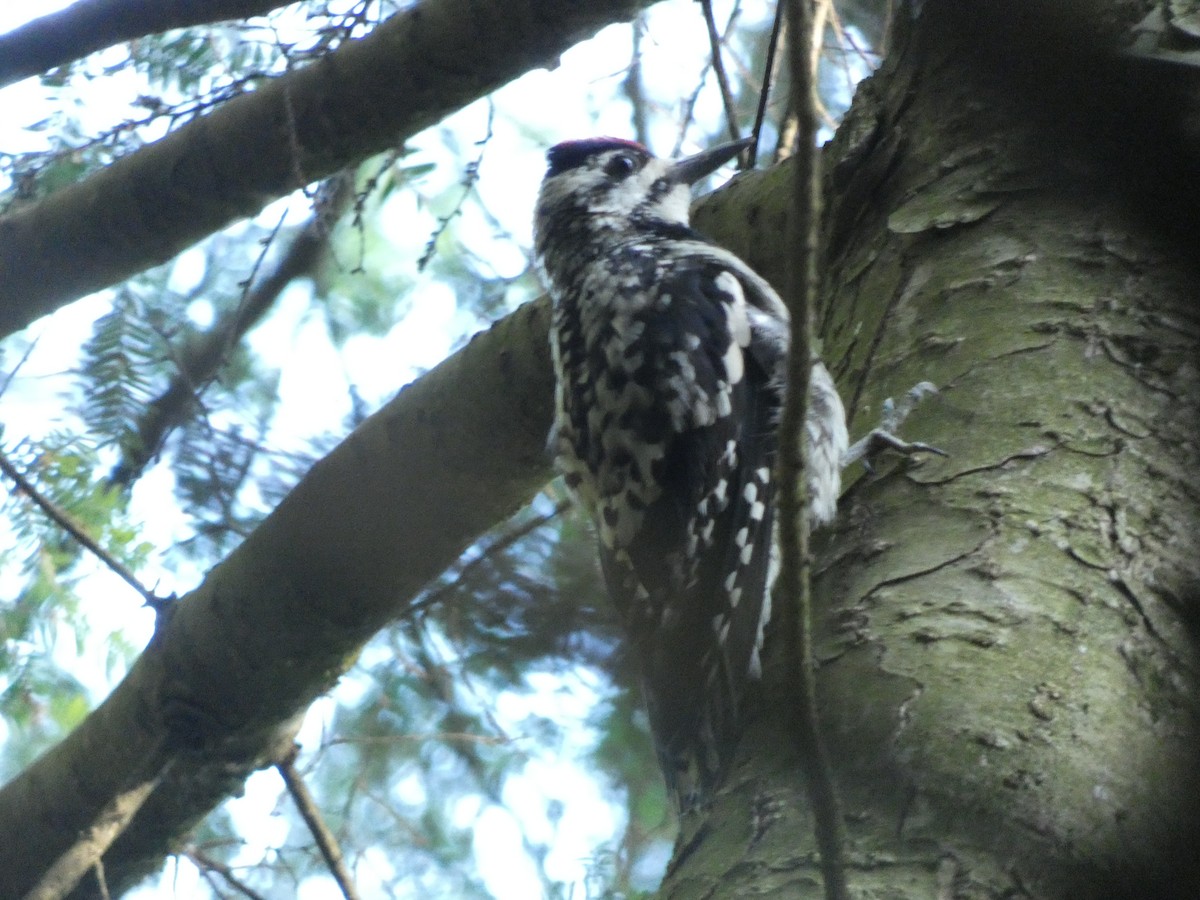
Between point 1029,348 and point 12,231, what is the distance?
2.16 meters

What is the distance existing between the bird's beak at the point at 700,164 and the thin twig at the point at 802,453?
7.06ft

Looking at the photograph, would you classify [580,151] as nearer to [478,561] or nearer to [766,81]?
[766,81]

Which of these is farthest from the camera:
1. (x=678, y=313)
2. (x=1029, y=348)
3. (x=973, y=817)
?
(x=678, y=313)

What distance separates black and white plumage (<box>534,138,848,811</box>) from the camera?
7.47 feet

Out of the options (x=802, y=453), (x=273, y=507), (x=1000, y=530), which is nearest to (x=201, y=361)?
(x=273, y=507)

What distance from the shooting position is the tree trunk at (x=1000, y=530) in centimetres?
139

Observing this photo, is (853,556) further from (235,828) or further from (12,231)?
(235,828)

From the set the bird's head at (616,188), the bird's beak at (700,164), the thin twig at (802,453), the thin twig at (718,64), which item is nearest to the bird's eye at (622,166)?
the bird's head at (616,188)

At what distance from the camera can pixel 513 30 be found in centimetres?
265

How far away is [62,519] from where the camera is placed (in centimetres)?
254

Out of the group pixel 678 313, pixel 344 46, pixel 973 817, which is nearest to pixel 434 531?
pixel 678 313

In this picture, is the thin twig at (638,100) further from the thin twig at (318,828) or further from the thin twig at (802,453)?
the thin twig at (802,453)

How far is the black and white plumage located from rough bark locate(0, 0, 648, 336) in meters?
0.51

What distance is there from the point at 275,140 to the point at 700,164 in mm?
1113
